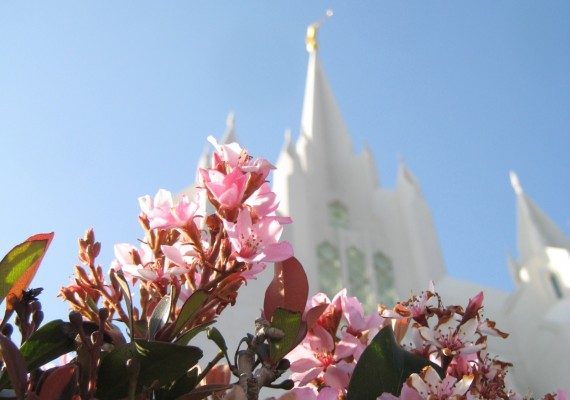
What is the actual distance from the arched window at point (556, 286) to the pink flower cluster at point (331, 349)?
15.7 m

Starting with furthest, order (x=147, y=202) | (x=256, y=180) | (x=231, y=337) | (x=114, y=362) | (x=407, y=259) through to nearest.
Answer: (x=407, y=259) < (x=231, y=337) < (x=147, y=202) < (x=256, y=180) < (x=114, y=362)

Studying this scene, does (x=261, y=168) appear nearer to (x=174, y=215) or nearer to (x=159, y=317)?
(x=174, y=215)

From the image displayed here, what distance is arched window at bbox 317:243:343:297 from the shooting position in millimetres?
15442

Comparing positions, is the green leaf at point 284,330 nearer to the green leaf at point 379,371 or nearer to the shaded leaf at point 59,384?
the green leaf at point 379,371

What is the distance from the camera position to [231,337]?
11.5 m

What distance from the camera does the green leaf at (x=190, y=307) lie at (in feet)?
2.95

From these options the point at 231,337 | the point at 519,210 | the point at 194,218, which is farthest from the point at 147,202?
the point at 519,210

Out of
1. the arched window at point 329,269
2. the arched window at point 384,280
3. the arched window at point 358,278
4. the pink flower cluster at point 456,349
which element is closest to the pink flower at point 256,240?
the pink flower cluster at point 456,349

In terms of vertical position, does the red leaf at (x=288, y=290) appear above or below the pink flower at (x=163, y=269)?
below

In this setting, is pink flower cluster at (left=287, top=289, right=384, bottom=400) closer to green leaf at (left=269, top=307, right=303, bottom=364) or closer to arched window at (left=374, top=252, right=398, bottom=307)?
green leaf at (left=269, top=307, right=303, bottom=364)

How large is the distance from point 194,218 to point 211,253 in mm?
79

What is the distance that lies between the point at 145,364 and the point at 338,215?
18106 millimetres

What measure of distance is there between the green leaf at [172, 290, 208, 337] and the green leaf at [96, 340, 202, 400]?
0.06m

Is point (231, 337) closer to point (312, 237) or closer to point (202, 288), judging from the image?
point (312, 237)
